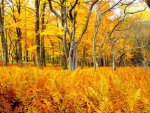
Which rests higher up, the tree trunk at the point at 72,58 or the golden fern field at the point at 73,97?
the tree trunk at the point at 72,58

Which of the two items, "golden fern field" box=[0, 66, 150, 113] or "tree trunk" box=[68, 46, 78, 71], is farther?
"tree trunk" box=[68, 46, 78, 71]

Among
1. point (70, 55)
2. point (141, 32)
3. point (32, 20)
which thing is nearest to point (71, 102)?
point (70, 55)

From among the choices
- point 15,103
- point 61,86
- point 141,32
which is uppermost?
point 141,32

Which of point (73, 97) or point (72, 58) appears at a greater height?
point (72, 58)

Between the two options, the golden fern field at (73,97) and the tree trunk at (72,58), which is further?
the tree trunk at (72,58)

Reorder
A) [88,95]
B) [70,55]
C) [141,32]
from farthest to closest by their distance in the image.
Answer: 1. [141,32]
2. [70,55]
3. [88,95]

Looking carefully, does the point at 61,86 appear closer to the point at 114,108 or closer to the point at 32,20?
the point at 114,108

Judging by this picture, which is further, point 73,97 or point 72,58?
point 72,58

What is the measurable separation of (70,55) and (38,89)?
8447 millimetres

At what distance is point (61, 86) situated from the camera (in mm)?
3951

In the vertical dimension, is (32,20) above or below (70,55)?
above

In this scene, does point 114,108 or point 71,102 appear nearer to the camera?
point 114,108

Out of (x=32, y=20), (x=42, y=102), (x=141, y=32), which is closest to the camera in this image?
(x=42, y=102)

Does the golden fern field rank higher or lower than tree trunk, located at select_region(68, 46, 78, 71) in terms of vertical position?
lower
